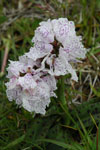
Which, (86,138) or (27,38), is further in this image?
(27,38)

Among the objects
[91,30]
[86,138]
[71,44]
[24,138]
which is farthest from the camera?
[91,30]

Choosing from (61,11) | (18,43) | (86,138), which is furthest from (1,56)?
(86,138)

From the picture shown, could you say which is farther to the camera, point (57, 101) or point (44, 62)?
point (57, 101)

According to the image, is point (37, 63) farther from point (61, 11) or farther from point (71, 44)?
point (61, 11)

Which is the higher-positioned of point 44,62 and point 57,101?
point 44,62
